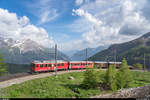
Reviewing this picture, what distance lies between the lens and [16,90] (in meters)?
20.0

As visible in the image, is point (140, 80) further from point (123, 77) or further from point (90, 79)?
point (90, 79)

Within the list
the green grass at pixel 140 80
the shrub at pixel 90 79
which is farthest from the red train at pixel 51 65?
the shrub at pixel 90 79

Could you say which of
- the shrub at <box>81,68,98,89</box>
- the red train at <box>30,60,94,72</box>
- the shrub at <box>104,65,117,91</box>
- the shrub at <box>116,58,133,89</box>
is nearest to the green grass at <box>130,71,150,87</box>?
the shrub at <box>116,58,133,89</box>

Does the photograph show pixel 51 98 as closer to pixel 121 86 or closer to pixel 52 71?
pixel 121 86

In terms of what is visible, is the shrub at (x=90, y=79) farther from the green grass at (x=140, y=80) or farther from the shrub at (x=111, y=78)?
the green grass at (x=140, y=80)

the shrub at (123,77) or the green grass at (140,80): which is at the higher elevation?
the shrub at (123,77)

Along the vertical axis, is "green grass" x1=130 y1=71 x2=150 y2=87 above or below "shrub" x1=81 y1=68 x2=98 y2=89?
below

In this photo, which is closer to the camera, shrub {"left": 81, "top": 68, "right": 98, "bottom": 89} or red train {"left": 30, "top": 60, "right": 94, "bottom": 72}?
shrub {"left": 81, "top": 68, "right": 98, "bottom": 89}

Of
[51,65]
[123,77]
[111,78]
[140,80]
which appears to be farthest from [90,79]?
[140,80]

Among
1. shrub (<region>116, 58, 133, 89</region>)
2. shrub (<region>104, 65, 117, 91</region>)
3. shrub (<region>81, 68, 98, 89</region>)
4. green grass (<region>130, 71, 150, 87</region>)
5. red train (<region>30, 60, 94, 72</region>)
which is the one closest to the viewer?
shrub (<region>81, 68, 98, 89</region>)

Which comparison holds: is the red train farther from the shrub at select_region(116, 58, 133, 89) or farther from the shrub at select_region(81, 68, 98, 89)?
the shrub at select_region(81, 68, 98, 89)

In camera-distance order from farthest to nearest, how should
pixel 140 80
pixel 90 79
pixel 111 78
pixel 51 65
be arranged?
pixel 51 65, pixel 140 80, pixel 111 78, pixel 90 79

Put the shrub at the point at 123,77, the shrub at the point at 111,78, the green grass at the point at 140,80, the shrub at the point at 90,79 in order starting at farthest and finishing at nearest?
the green grass at the point at 140,80, the shrub at the point at 123,77, the shrub at the point at 111,78, the shrub at the point at 90,79

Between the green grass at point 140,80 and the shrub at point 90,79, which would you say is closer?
the shrub at point 90,79
